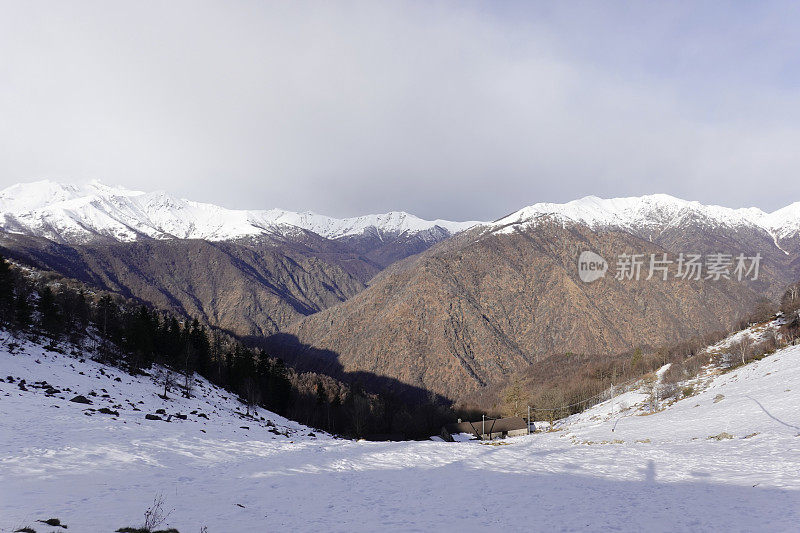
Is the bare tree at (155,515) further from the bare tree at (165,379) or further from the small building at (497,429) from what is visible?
the small building at (497,429)

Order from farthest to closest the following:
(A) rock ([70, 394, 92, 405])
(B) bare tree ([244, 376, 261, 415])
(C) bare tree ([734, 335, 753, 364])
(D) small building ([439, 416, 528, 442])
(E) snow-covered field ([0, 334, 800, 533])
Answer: (D) small building ([439, 416, 528, 442]) → (C) bare tree ([734, 335, 753, 364]) → (B) bare tree ([244, 376, 261, 415]) → (A) rock ([70, 394, 92, 405]) → (E) snow-covered field ([0, 334, 800, 533])

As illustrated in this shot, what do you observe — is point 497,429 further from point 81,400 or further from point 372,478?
point 81,400

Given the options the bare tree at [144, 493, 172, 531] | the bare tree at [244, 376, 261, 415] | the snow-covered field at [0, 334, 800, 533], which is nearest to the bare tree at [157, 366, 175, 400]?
the bare tree at [244, 376, 261, 415]

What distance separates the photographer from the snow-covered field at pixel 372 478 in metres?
13.7

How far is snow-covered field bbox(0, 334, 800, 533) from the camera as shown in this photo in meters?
13.7

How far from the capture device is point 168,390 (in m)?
51.0

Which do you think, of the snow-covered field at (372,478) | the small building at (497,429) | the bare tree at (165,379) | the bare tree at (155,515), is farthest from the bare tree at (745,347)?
the bare tree at (165,379)

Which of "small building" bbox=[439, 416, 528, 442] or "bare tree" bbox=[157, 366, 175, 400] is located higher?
"bare tree" bbox=[157, 366, 175, 400]

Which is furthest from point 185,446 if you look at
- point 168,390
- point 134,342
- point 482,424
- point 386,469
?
point 482,424

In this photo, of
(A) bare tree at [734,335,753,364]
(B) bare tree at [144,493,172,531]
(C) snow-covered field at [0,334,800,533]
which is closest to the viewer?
(B) bare tree at [144,493,172,531]

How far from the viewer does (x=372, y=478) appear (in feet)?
71.4

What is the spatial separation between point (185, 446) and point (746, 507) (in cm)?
2976

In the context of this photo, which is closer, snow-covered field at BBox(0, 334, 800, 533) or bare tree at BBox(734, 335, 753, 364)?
snow-covered field at BBox(0, 334, 800, 533)

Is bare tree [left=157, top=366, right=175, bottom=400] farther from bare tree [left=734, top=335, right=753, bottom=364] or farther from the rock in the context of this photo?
bare tree [left=734, top=335, right=753, bottom=364]
